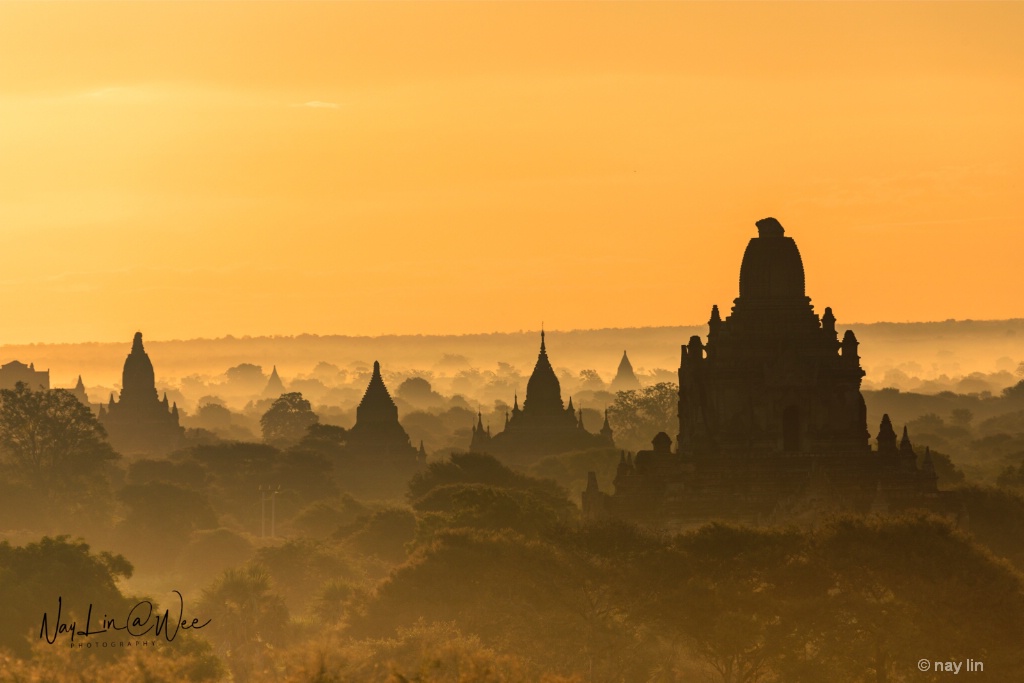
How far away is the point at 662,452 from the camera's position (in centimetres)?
7112

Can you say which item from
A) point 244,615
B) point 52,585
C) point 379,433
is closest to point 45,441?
point 379,433

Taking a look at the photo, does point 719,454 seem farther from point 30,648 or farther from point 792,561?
point 30,648

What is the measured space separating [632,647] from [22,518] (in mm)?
73236

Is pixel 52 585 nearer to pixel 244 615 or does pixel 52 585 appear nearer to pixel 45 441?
pixel 244 615

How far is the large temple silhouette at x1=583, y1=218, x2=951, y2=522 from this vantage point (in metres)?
70.4

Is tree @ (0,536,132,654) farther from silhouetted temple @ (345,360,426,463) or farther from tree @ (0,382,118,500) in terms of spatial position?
silhouetted temple @ (345,360,426,463)

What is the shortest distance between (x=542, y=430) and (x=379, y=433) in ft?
78.8

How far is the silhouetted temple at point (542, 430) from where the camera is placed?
142 meters

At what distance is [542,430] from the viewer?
142625mm

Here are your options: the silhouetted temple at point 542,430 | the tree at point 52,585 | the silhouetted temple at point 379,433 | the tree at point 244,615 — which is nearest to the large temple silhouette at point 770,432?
the tree at point 244,615

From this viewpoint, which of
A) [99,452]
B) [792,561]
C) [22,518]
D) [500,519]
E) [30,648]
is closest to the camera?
[792,561]

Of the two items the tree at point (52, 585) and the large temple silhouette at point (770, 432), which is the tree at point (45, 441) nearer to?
the tree at point (52, 585)

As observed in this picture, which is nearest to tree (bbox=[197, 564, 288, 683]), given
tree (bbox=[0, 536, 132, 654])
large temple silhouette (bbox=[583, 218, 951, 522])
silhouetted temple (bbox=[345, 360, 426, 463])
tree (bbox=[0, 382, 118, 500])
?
tree (bbox=[0, 536, 132, 654])

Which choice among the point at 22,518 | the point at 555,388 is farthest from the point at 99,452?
the point at 555,388
